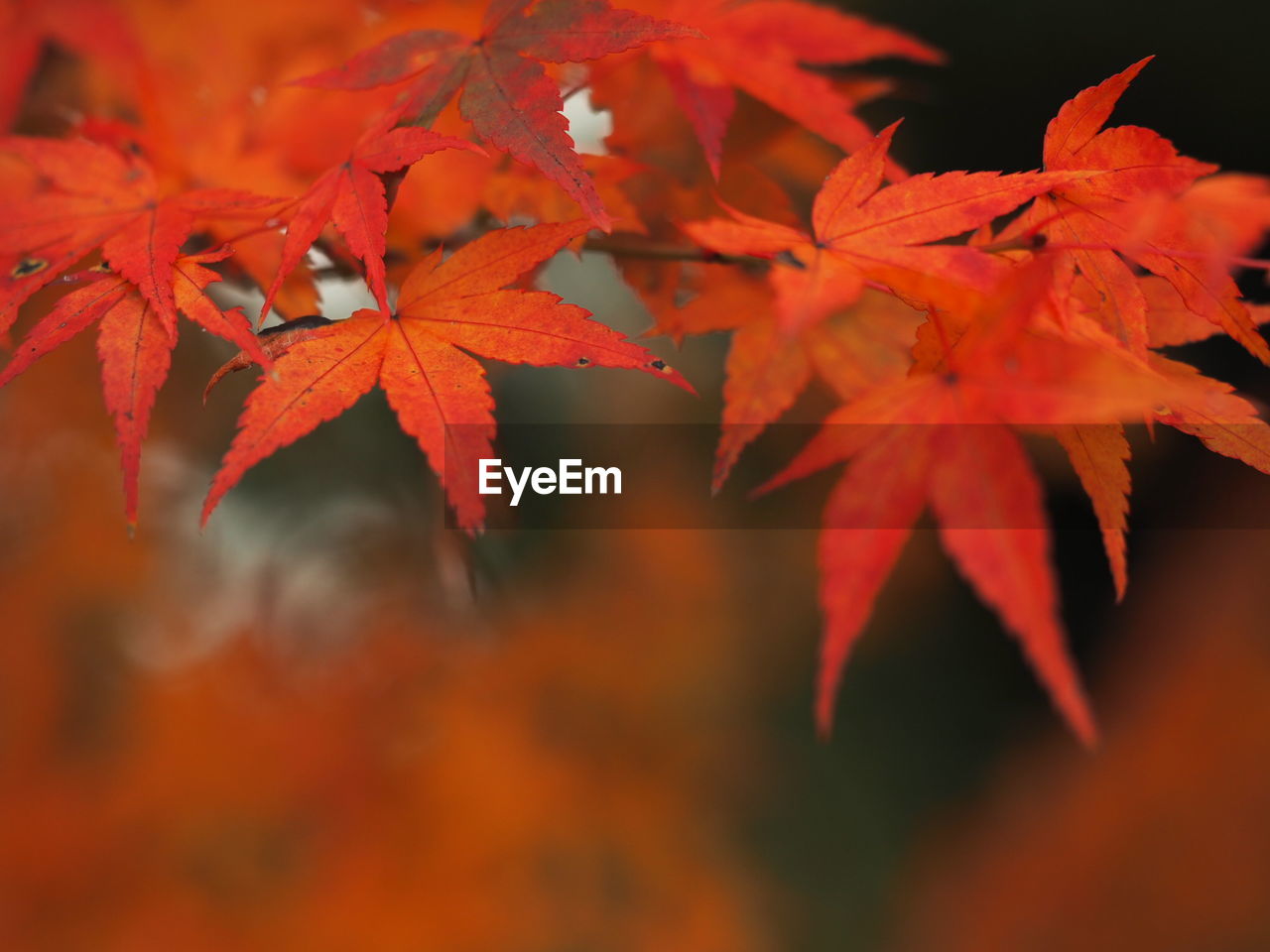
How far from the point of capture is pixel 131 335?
0.52m

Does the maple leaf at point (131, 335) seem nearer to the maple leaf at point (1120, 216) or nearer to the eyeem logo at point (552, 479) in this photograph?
the eyeem logo at point (552, 479)

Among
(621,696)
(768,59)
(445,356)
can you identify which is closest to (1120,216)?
(768,59)

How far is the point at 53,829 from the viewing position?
1.50m

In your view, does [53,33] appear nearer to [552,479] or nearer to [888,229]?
[552,479]

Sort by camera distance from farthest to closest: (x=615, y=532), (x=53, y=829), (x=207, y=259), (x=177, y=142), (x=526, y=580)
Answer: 1. (x=615, y=532)
2. (x=526, y=580)
3. (x=53, y=829)
4. (x=177, y=142)
5. (x=207, y=259)

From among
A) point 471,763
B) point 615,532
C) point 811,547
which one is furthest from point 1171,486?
point 471,763

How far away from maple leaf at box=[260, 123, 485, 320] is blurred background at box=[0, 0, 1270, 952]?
0.69 metres

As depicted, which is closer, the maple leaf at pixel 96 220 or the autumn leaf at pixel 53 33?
the maple leaf at pixel 96 220

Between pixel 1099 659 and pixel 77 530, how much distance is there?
2463mm

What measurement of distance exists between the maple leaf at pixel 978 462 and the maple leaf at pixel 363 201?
286 mm

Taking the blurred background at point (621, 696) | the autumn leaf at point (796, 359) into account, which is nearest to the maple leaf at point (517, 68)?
the autumn leaf at point (796, 359)

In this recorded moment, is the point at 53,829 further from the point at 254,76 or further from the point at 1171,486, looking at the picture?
the point at 1171,486

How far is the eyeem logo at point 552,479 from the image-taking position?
1.97 ft

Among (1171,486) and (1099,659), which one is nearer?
(1171,486)
